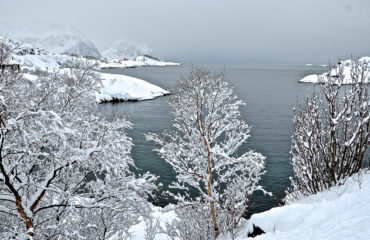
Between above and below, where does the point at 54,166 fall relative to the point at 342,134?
below

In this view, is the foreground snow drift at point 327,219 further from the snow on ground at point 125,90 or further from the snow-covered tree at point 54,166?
the snow on ground at point 125,90

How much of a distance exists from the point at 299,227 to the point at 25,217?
795 cm

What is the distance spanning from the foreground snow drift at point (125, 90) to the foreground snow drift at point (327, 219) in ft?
237

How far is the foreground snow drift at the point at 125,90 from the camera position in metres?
80.7

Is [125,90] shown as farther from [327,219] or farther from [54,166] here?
[327,219]

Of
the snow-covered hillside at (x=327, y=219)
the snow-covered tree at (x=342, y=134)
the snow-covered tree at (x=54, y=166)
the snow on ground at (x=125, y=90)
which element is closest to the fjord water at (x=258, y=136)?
the snow-covered tree at (x=342, y=134)

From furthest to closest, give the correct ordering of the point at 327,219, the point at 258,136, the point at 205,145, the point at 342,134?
the point at 258,136, the point at 205,145, the point at 342,134, the point at 327,219

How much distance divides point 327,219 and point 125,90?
79098mm

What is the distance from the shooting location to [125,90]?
83.4 meters

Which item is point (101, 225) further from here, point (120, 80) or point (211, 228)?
point (120, 80)

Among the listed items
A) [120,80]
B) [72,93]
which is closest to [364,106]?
[72,93]

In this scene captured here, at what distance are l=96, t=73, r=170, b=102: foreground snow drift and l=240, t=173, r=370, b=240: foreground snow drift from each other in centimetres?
7220

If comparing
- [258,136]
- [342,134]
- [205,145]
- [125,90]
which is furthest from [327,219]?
[125,90]

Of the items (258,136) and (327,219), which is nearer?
(327,219)
